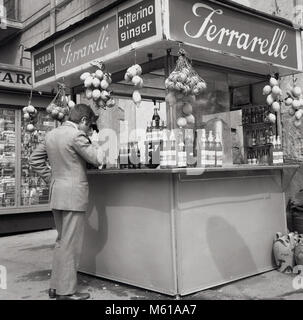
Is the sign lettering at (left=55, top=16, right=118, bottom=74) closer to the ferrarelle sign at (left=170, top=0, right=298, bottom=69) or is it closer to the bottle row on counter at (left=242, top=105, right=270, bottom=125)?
the ferrarelle sign at (left=170, top=0, right=298, bottom=69)

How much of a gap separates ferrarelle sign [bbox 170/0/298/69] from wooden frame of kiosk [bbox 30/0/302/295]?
0.01 m

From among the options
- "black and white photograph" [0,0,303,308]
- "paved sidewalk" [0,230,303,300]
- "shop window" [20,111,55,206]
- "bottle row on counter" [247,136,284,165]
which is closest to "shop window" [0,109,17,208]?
"shop window" [20,111,55,206]

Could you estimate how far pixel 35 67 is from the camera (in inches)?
268

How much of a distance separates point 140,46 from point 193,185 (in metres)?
1.65

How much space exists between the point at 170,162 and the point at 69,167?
1111mm

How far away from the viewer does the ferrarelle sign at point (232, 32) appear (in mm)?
4543

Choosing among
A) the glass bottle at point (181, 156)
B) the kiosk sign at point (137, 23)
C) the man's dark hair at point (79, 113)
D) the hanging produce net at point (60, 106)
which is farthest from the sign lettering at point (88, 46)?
the glass bottle at point (181, 156)

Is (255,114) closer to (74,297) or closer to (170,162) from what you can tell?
(170,162)

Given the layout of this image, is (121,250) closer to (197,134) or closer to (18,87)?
(197,134)

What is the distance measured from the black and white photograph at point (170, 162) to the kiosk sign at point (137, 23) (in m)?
0.02

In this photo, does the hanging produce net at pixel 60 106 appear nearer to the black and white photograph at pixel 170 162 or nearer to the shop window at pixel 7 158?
the black and white photograph at pixel 170 162
